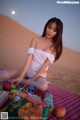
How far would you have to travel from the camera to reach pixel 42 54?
87.8 inches

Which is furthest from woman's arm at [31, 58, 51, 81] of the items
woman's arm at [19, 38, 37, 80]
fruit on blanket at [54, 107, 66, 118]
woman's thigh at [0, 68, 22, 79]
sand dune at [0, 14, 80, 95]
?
sand dune at [0, 14, 80, 95]

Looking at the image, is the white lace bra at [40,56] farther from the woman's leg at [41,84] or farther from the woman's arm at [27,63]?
the woman's leg at [41,84]

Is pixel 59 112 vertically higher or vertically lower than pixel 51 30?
lower

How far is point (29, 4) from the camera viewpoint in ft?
11.7

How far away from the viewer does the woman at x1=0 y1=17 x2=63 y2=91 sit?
85.6 inches

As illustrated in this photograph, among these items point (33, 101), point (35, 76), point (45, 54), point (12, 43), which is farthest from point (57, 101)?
point (12, 43)

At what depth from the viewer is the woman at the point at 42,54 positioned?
2.18m

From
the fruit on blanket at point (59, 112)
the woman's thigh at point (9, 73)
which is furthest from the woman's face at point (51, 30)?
the fruit on blanket at point (59, 112)

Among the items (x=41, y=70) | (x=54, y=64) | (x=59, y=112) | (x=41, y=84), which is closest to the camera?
(x=59, y=112)

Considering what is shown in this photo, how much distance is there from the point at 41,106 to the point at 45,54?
877mm

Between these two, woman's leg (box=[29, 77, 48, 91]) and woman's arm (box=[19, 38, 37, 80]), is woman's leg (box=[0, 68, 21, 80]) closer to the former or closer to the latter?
woman's arm (box=[19, 38, 37, 80])

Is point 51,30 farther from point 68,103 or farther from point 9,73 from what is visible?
point 68,103

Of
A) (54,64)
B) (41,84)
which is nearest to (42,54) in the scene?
(41,84)

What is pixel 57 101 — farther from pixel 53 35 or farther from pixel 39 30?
pixel 39 30
